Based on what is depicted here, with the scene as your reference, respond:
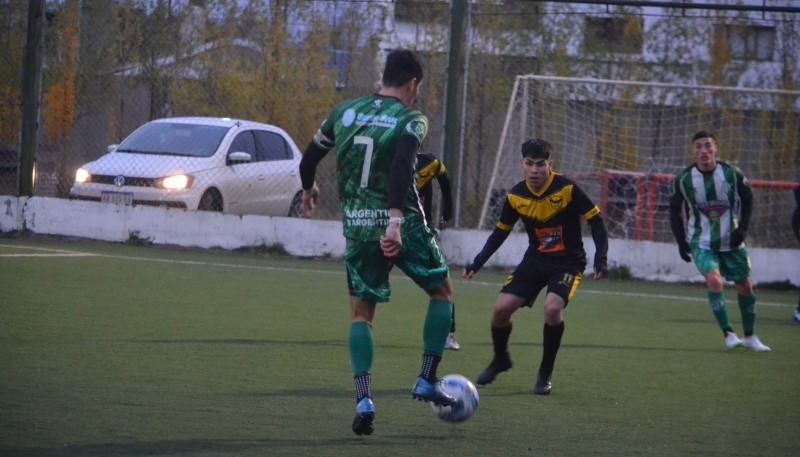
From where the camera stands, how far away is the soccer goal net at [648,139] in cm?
1730

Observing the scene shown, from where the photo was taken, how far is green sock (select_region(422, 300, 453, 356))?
5816 mm

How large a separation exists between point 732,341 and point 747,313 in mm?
332

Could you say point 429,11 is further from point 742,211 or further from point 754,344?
point 754,344

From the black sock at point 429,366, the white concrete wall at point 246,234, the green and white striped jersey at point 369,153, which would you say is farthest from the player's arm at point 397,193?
the white concrete wall at point 246,234

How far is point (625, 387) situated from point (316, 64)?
9.37 metres

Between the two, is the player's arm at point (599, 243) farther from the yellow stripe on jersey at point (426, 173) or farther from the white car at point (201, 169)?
the white car at point (201, 169)

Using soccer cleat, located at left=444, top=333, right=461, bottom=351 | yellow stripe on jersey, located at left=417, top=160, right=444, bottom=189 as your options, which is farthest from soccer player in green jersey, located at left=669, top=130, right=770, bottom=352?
yellow stripe on jersey, located at left=417, top=160, right=444, bottom=189

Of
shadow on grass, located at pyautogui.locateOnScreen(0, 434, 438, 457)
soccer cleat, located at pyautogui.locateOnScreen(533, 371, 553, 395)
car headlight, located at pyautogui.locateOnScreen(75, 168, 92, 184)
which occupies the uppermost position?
car headlight, located at pyautogui.locateOnScreen(75, 168, 92, 184)

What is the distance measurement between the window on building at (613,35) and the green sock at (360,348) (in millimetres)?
12484

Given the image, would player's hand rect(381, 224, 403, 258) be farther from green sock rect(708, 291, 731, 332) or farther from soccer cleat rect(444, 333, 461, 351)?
green sock rect(708, 291, 731, 332)

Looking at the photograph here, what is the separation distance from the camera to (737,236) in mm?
9859

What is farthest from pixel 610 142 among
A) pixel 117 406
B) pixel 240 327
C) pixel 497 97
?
pixel 117 406

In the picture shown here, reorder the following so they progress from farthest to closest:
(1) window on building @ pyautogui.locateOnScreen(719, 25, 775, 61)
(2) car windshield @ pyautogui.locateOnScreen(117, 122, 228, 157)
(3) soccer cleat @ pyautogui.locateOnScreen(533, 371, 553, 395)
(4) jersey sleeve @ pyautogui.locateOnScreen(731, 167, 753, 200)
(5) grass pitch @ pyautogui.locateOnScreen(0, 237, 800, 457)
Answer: (1) window on building @ pyautogui.locateOnScreen(719, 25, 775, 61) → (2) car windshield @ pyautogui.locateOnScreen(117, 122, 228, 157) → (4) jersey sleeve @ pyautogui.locateOnScreen(731, 167, 753, 200) → (3) soccer cleat @ pyautogui.locateOnScreen(533, 371, 553, 395) → (5) grass pitch @ pyautogui.locateOnScreen(0, 237, 800, 457)

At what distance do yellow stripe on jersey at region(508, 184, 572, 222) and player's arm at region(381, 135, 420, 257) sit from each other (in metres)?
2.16
